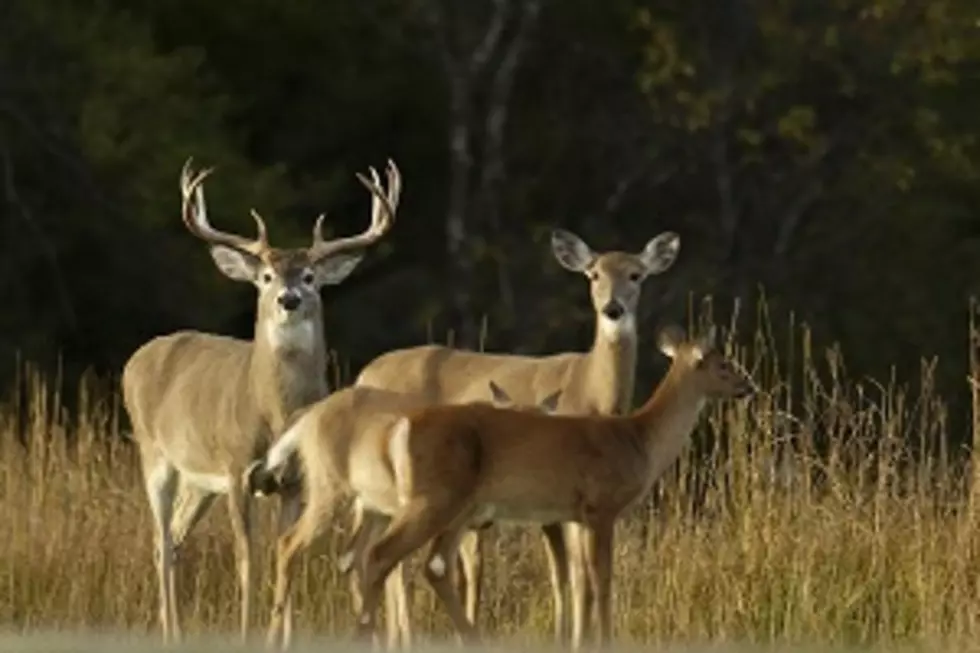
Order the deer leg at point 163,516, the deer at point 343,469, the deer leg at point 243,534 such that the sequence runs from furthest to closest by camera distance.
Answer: the deer leg at point 163,516 → the deer leg at point 243,534 → the deer at point 343,469

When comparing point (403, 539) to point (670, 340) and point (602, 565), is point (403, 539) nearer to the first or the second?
point (602, 565)

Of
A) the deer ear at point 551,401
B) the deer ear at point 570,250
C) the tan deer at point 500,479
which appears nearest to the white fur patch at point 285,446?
the tan deer at point 500,479

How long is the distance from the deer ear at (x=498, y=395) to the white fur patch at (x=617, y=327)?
1.48 ft

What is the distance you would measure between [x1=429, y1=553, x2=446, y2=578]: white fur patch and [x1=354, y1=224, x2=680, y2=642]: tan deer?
3.67 feet

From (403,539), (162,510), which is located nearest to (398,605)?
(403,539)

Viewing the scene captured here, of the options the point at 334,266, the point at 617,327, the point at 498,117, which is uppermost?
the point at 498,117

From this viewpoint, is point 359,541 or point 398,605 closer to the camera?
point 359,541

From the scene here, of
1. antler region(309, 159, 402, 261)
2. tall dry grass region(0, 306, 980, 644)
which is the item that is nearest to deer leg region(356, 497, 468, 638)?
tall dry grass region(0, 306, 980, 644)

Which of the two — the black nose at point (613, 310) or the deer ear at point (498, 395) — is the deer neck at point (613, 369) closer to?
the black nose at point (613, 310)

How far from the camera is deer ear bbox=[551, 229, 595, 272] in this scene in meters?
14.6

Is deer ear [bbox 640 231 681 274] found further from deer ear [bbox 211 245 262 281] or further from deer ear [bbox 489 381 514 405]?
deer ear [bbox 211 245 262 281]

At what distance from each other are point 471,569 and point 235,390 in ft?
4.39

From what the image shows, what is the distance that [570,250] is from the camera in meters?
14.6

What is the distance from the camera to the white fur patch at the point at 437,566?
39.2 ft
